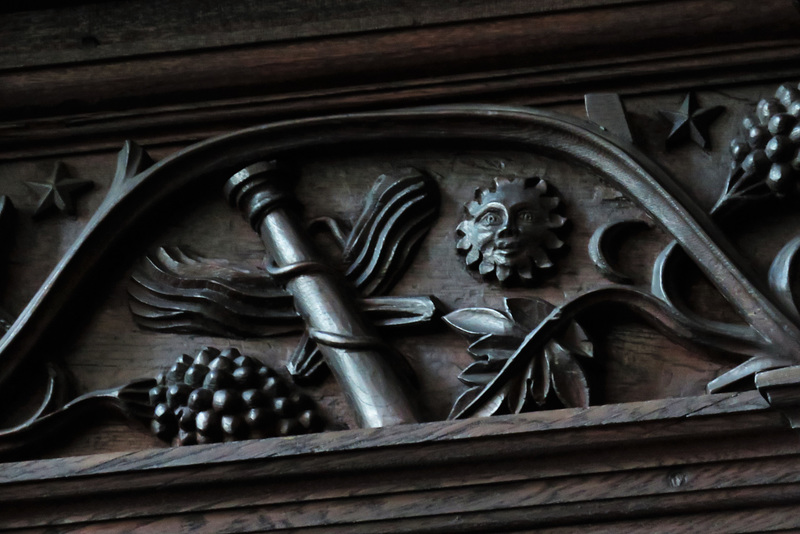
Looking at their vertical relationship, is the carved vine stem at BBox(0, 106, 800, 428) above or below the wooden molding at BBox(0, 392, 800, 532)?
above

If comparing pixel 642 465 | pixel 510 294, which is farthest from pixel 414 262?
pixel 642 465

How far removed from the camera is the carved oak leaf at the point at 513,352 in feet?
3.59

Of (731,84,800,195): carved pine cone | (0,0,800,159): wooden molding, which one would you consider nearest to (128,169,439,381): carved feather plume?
(0,0,800,159): wooden molding

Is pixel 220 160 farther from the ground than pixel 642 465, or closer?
farther from the ground

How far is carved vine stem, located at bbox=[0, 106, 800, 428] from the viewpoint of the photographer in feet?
3.72

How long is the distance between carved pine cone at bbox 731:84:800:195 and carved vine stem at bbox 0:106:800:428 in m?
0.07

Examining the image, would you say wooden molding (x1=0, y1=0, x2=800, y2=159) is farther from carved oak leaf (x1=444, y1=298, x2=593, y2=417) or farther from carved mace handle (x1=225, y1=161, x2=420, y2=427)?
carved oak leaf (x1=444, y1=298, x2=593, y2=417)

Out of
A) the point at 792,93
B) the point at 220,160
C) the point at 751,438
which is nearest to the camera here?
the point at 751,438

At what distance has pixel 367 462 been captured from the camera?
3.45ft

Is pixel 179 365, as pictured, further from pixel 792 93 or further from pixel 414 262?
pixel 792 93

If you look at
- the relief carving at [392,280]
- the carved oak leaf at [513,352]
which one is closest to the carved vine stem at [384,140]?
the relief carving at [392,280]

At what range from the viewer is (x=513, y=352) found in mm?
1125

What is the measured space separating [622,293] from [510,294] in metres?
0.12

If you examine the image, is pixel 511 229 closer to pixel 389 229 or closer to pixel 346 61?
pixel 389 229
